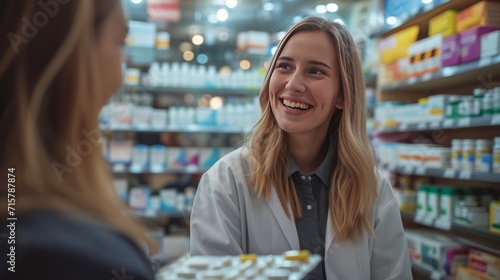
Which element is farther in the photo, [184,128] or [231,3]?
[231,3]

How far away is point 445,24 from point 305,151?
1.83m

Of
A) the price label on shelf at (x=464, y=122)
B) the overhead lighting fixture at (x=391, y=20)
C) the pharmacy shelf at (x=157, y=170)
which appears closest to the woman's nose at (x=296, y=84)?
the price label on shelf at (x=464, y=122)

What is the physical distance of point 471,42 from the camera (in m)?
2.51

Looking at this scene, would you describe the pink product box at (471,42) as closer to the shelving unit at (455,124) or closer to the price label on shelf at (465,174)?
the shelving unit at (455,124)

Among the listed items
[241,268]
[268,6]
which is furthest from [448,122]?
[268,6]

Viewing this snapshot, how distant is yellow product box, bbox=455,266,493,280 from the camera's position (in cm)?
250

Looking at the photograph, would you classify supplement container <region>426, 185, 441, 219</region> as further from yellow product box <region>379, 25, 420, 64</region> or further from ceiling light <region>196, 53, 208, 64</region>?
ceiling light <region>196, 53, 208, 64</region>

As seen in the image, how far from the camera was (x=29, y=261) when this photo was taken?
0.45m

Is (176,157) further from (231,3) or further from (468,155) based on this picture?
(468,155)

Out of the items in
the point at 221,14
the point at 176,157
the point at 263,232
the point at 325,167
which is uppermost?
the point at 221,14

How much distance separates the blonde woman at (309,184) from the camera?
4.96 feet

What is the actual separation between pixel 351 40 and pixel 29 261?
153 cm

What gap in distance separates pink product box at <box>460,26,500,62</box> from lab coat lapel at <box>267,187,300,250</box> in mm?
1738

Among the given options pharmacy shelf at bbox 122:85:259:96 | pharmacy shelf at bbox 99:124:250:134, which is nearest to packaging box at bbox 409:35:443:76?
pharmacy shelf at bbox 99:124:250:134
